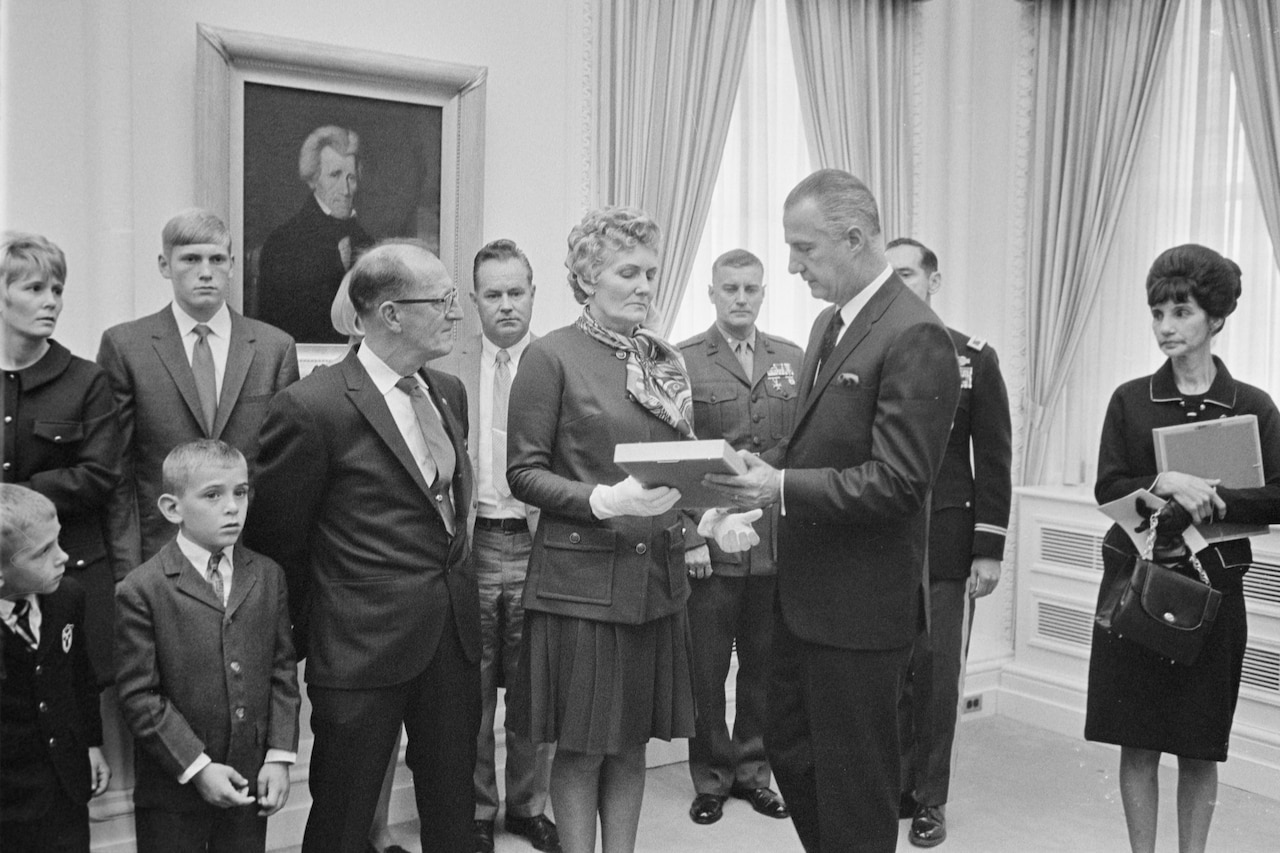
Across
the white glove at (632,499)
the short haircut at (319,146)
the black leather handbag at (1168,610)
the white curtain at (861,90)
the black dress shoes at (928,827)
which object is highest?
the white curtain at (861,90)

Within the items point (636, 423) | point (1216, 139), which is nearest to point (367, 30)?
point (636, 423)

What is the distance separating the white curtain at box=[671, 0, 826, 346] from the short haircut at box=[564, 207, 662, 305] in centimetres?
209

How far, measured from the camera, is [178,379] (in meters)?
3.33

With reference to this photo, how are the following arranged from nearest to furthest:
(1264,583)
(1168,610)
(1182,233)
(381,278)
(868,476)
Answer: (868,476), (381,278), (1168,610), (1264,583), (1182,233)

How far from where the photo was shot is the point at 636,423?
2.95m

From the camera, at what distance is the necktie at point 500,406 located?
396cm

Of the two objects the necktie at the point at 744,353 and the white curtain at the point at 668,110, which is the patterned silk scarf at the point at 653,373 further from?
the white curtain at the point at 668,110

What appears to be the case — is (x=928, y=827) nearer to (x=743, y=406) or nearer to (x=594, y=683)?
(x=743, y=406)

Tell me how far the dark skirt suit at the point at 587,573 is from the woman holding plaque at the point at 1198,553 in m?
1.36

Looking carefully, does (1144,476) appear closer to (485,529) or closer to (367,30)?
(485,529)

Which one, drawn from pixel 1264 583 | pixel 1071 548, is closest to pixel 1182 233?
pixel 1071 548

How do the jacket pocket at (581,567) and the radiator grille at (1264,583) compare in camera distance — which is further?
the radiator grille at (1264,583)

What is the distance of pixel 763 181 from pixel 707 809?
9.08 ft

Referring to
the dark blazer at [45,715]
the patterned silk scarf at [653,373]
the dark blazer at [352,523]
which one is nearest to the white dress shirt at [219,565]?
the dark blazer at [352,523]
